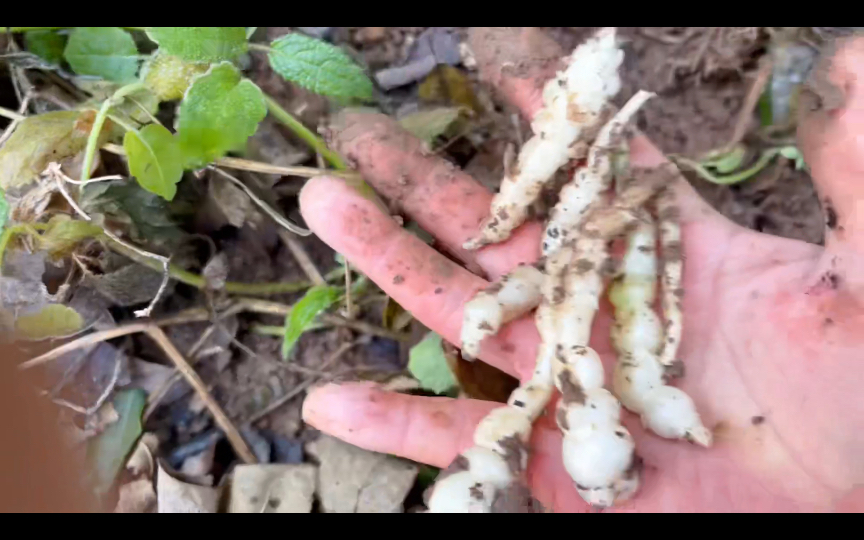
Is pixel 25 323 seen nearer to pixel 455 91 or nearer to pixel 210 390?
pixel 210 390

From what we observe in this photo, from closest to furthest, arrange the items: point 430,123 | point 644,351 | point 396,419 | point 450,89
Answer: point 644,351, point 396,419, point 430,123, point 450,89

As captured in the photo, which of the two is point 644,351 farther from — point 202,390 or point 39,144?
point 39,144

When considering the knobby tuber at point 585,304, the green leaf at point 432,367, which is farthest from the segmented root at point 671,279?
the green leaf at point 432,367

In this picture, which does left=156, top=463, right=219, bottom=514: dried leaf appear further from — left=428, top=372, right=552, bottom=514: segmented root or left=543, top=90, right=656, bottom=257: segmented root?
left=543, top=90, right=656, bottom=257: segmented root

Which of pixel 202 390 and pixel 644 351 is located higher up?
pixel 644 351

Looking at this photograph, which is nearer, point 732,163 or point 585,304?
point 585,304

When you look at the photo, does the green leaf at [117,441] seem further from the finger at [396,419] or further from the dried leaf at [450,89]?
the dried leaf at [450,89]

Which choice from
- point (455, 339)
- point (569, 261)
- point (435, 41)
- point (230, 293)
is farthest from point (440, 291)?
point (435, 41)

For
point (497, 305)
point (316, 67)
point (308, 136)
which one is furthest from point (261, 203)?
point (497, 305)
